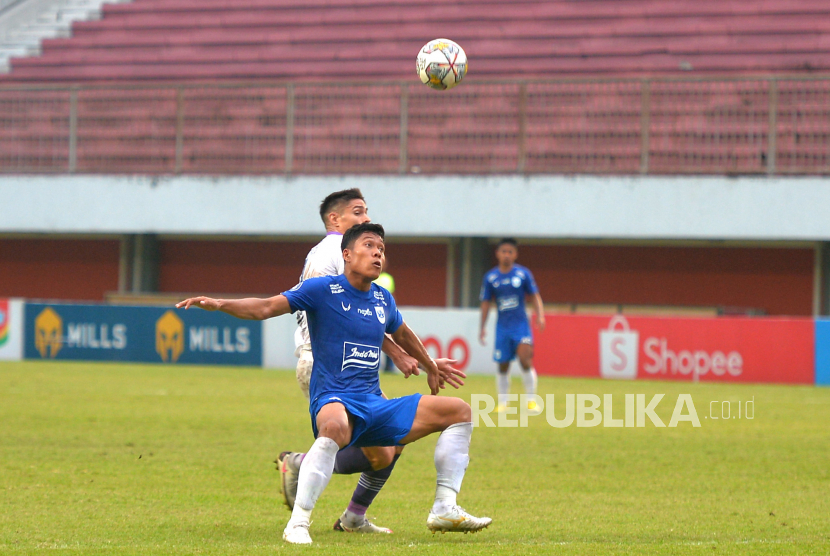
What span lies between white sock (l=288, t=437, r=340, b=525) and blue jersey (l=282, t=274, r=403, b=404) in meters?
0.38

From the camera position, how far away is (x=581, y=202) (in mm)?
23172

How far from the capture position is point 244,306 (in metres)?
5.55

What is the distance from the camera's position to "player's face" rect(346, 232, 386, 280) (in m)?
5.93

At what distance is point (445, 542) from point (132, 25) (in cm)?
2723

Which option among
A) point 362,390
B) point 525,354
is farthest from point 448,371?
point 525,354

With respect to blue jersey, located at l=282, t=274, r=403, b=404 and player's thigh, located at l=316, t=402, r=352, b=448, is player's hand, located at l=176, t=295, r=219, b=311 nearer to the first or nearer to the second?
blue jersey, located at l=282, t=274, r=403, b=404

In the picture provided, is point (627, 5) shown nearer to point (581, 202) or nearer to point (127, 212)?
point (581, 202)

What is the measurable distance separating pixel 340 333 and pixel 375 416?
50 cm

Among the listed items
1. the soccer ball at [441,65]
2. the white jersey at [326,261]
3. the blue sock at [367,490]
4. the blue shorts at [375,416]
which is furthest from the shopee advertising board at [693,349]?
the blue shorts at [375,416]

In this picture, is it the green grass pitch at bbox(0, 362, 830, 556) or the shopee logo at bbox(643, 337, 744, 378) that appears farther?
the shopee logo at bbox(643, 337, 744, 378)

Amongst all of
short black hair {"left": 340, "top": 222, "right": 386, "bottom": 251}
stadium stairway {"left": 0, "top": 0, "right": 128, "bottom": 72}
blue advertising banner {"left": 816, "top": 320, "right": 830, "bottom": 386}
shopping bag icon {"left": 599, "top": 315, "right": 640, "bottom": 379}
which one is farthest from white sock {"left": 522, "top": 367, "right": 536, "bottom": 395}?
stadium stairway {"left": 0, "top": 0, "right": 128, "bottom": 72}

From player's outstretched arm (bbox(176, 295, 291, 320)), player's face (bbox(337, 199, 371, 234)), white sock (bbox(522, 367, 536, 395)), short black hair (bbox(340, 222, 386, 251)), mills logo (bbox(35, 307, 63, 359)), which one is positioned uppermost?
player's face (bbox(337, 199, 371, 234))

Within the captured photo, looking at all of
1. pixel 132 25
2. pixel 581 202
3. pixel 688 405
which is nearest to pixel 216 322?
pixel 581 202

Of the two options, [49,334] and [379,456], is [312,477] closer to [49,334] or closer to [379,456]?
[379,456]
